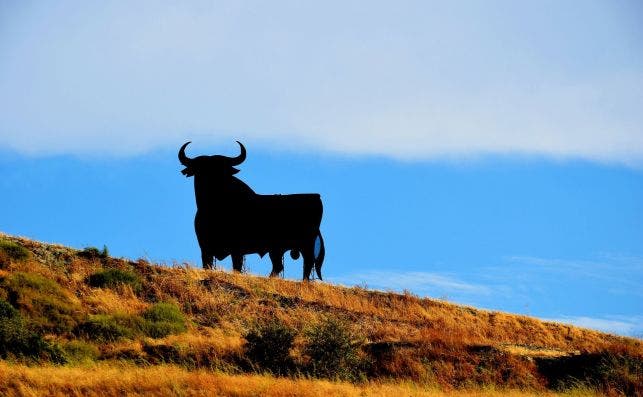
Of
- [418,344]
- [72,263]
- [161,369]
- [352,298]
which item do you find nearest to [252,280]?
[352,298]

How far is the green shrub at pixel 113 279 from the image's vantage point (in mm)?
22469

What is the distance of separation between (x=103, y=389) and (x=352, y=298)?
12.1 m

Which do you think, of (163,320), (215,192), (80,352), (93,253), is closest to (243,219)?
(215,192)

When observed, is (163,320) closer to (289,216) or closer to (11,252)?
(11,252)

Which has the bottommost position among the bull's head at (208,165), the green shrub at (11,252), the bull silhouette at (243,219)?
the green shrub at (11,252)

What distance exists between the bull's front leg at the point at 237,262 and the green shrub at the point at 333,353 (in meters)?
8.60

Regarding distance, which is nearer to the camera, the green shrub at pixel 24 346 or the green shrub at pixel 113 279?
the green shrub at pixel 24 346

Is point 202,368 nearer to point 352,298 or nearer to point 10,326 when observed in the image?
point 10,326

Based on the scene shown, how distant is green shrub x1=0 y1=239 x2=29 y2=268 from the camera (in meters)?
22.5

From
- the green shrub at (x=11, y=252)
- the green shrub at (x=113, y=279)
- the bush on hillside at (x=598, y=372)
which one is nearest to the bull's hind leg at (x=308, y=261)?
the green shrub at (x=113, y=279)

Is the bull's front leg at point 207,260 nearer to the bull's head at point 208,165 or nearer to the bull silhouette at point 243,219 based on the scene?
the bull silhouette at point 243,219

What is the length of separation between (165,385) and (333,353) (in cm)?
395

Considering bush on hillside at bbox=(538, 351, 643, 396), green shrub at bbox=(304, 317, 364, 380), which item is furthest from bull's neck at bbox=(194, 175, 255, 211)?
bush on hillside at bbox=(538, 351, 643, 396)

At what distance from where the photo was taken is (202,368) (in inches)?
645
